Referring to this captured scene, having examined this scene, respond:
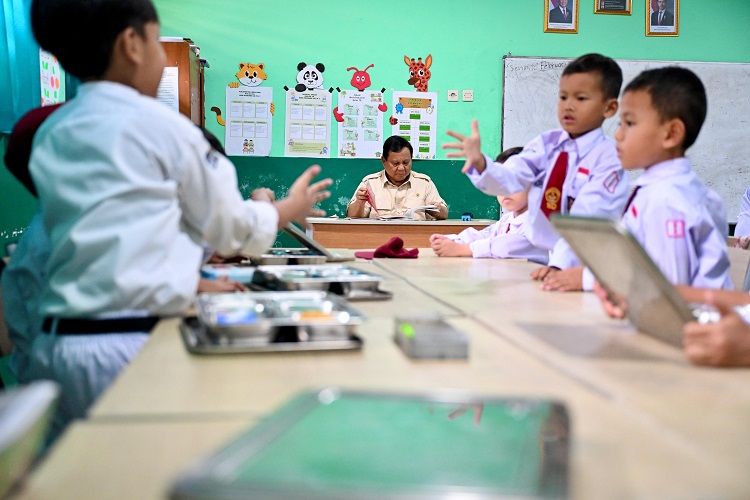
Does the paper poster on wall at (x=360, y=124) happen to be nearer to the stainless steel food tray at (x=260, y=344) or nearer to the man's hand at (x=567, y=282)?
the man's hand at (x=567, y=282)

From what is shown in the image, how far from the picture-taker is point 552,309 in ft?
5.19

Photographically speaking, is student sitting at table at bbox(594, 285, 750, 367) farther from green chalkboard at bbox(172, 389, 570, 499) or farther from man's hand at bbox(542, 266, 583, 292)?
man's hand at bbox(542, 266, 583, 292)

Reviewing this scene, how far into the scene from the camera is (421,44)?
6094 millimetres

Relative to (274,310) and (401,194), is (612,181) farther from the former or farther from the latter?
(401,194)

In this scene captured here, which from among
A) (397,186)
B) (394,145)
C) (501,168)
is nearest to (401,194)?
(397,186)

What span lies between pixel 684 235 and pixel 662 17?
5.26 meters

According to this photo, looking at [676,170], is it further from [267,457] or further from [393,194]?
[393,194]

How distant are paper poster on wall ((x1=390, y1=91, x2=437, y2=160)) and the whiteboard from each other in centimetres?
58

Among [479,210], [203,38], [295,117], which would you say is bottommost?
[479,210]

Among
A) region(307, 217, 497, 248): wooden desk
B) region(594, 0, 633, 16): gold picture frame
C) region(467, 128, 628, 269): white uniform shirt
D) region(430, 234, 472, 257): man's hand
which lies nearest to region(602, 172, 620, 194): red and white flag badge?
region(467, 128, 628, 269): white uniform shirt

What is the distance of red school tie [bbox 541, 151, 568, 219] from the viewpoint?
243 cm

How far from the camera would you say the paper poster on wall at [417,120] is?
611cm

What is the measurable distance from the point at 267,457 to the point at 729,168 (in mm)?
6377

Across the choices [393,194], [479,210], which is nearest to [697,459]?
[393,194]
